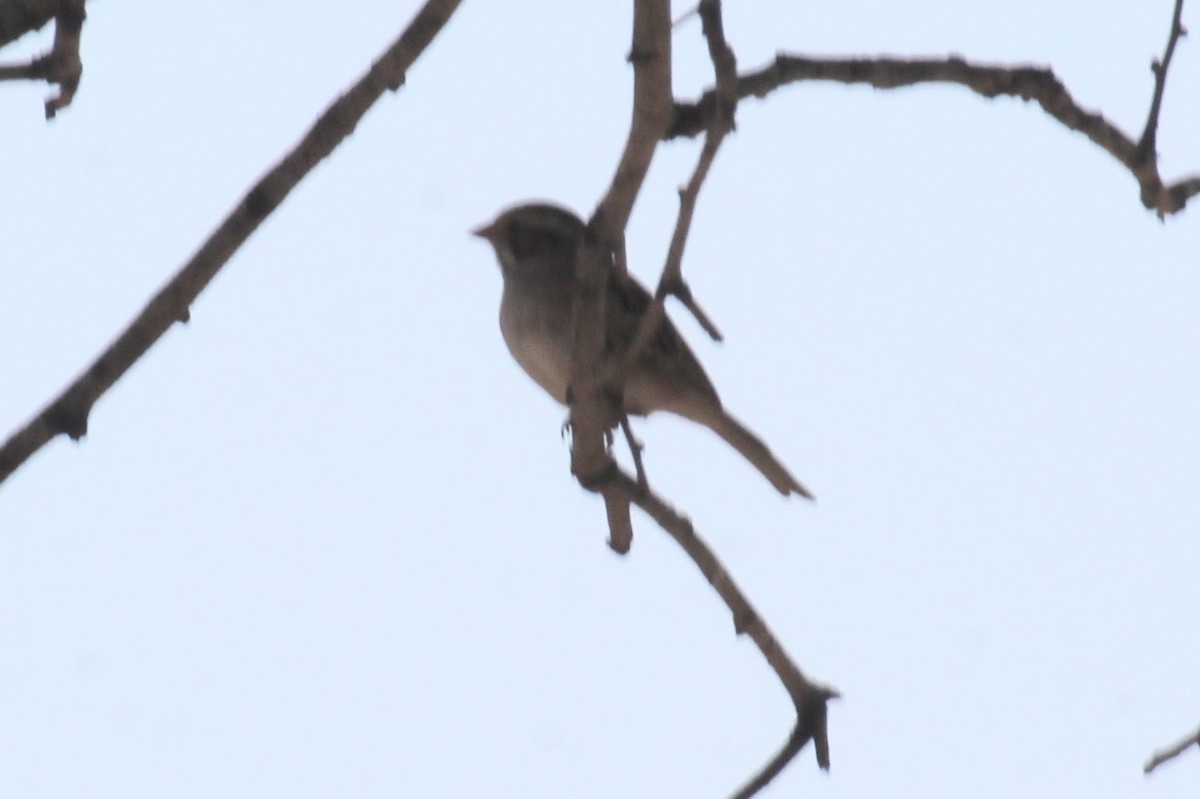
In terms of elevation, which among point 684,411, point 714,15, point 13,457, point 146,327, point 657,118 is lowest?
point 684,411

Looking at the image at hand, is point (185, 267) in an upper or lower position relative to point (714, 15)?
lower

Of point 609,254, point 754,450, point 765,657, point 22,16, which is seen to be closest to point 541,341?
point 754,450

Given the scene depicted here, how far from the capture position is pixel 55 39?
3768 mm

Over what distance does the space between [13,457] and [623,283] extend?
138 cm

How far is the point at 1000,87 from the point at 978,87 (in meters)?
0.07


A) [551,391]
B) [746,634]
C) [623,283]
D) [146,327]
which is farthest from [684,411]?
[146,327]

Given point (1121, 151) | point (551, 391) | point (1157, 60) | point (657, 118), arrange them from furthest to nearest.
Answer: point (551, 391) → point (1121, 151) → point (1157, 60) → point (657, 118)

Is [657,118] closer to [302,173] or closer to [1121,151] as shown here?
[302,173]

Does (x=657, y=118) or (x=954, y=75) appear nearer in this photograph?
(x=657, y=118)

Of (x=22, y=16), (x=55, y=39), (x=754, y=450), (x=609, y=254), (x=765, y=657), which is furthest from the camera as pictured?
(x=754, y=450)

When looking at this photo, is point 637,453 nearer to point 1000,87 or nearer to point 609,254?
point 609,254

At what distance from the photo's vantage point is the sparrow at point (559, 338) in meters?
5.63

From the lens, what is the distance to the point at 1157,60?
3.25 meters

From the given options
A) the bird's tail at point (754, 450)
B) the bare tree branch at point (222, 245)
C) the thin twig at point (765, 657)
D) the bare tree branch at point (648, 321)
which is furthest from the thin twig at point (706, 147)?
the bird's tail at point (754, 450)
